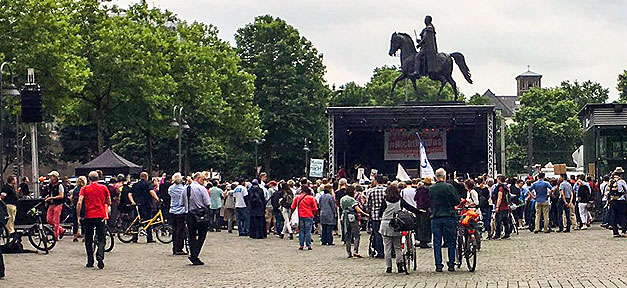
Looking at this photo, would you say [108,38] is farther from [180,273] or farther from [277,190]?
[180,273]

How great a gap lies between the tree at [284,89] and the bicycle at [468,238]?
5747 centimetres

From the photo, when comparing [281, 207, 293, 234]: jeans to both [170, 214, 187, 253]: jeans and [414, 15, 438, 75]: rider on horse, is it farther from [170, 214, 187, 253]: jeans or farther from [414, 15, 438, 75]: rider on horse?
[414, 15, 438, 75]: rider on horse

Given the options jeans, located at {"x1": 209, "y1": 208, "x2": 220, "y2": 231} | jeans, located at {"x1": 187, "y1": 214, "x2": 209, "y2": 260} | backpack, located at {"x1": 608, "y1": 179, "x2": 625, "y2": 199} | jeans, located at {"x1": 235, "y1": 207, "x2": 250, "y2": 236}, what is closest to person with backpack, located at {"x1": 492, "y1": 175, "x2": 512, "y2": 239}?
backpack, located at {"x1": 608, "y1": 179, "x2": 625, "y2": 199}

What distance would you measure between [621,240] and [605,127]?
10.3 metres

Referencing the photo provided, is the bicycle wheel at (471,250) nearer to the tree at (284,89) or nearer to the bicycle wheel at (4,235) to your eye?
the bicycle wheel at (4,235)

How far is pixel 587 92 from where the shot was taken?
5586 inches

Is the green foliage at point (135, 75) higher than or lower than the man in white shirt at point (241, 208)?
higher

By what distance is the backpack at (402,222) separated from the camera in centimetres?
1880

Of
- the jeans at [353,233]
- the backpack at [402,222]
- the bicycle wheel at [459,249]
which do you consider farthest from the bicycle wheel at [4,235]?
the bicycle wheel at [459,249]

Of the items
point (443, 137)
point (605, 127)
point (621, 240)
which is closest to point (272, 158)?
point (443, 137)

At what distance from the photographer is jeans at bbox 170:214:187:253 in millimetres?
22992

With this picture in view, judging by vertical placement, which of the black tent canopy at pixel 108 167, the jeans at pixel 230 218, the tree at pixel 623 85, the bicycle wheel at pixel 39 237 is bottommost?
the jeans at pixel 230 218

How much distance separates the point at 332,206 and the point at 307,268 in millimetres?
6380

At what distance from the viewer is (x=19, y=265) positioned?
21.0 m
